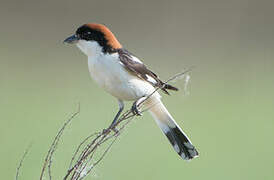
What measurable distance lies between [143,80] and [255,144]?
10.6 feet

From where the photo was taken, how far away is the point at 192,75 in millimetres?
9766

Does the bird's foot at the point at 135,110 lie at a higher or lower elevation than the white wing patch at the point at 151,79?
lower

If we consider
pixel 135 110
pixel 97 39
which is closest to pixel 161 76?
pixel 97 39

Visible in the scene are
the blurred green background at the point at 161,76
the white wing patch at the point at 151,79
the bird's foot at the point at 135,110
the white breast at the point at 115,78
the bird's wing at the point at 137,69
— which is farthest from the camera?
the blurred green background at the point at 161,76

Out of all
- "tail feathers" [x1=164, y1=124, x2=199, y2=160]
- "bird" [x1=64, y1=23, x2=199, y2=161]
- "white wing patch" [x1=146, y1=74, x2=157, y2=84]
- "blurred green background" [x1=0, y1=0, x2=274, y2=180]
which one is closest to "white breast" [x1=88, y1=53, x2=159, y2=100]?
"bird" [x1=64, y1=23, x2=199, y2=161]

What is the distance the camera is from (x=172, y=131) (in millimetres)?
4852

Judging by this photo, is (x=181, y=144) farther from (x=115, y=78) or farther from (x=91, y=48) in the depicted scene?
(x=91, y=48)

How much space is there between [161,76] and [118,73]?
4.55 m

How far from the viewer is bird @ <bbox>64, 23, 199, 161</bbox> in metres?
4.37

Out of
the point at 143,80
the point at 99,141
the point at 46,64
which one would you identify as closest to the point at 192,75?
the point at 46,64

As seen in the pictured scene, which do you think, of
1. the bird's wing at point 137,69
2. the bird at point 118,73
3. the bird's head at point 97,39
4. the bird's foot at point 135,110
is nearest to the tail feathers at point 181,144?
the bird at point 118,73

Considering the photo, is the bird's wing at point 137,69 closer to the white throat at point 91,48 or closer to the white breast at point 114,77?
the white breast at point 114,77

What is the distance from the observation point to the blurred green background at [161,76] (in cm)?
673

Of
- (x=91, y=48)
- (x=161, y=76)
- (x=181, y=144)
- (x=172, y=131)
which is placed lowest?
(x=181, y=144)
